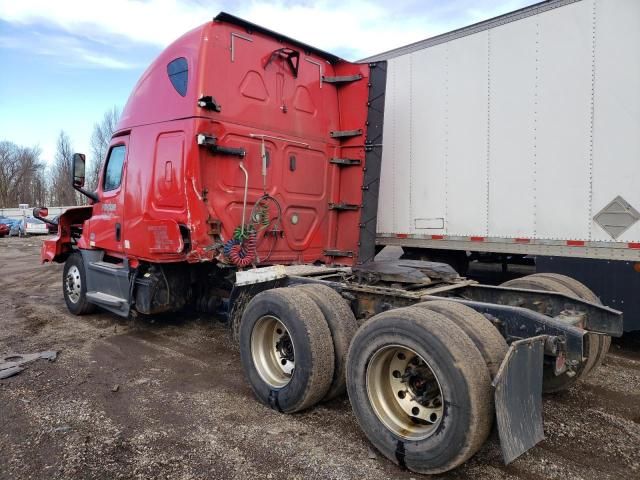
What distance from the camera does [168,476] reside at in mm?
3047

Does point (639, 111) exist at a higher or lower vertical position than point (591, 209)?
higher

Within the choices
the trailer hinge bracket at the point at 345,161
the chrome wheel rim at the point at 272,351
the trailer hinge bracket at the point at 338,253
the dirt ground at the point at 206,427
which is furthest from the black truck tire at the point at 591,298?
the trailer hinge bracket at the point at 345,161

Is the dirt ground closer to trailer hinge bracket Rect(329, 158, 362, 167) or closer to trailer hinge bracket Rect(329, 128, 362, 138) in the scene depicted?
trailer hinge bracket Rect(329, 158, 362, 167)

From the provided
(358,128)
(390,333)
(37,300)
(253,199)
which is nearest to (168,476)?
(390,333)

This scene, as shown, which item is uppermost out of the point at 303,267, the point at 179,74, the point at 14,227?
the point at 179,74

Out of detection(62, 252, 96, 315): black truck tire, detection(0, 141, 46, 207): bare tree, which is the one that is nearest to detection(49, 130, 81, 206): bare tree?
detection(0, 141, 46, 207): bare tree

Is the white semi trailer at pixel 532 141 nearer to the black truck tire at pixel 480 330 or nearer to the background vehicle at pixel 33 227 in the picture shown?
the black truck tire at pixel 480 330

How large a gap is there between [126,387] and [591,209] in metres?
4.92

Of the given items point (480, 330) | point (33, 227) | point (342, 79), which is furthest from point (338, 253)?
point (33, 227)

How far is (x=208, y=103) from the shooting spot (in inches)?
199

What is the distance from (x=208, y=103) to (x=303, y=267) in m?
1.93

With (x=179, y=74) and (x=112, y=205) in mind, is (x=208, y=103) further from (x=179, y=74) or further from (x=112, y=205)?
(x=112, y=205)

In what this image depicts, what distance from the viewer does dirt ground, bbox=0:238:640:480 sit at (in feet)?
10.3

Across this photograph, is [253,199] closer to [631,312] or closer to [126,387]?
[126,387]
